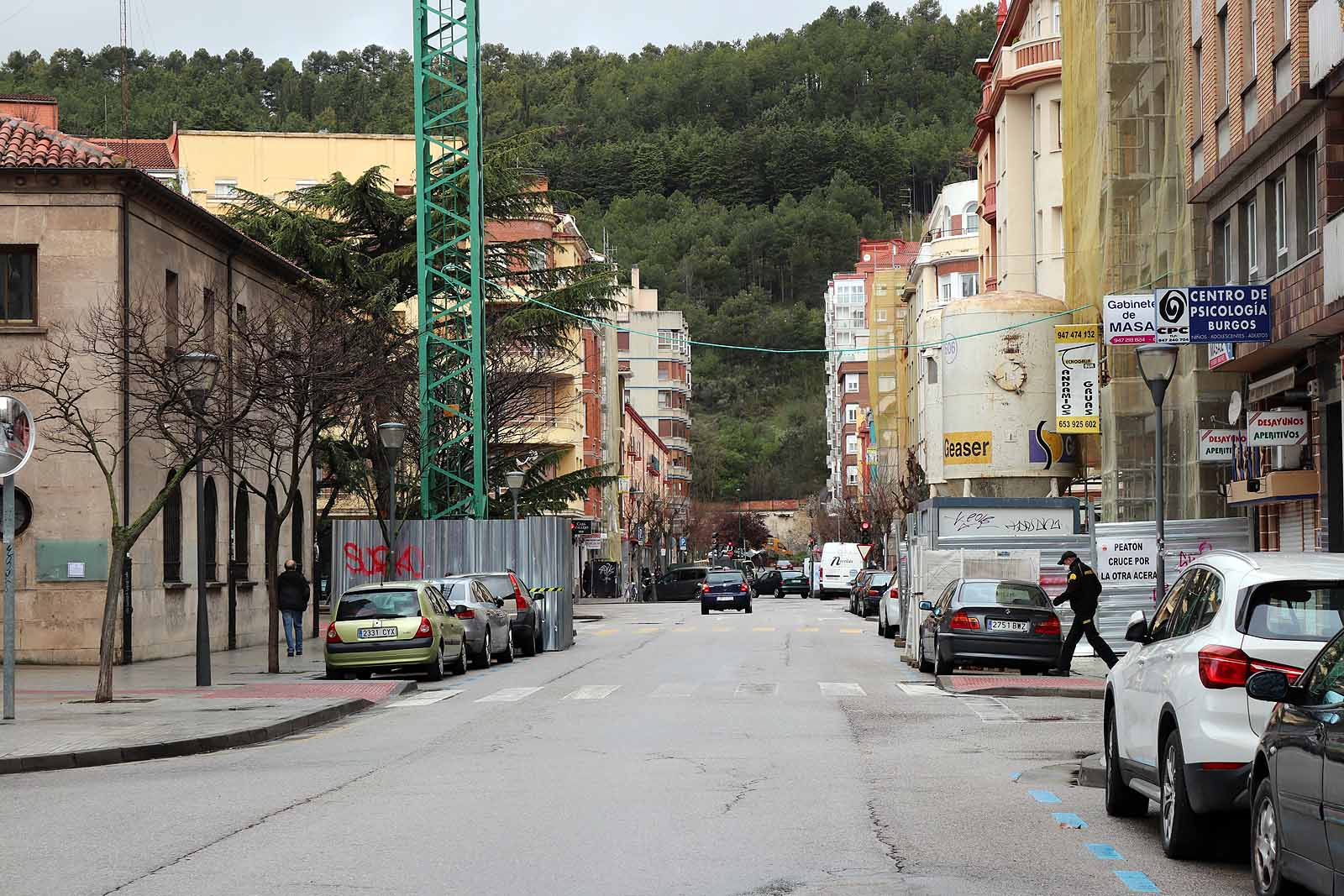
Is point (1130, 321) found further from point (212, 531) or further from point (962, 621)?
point (212, 531)

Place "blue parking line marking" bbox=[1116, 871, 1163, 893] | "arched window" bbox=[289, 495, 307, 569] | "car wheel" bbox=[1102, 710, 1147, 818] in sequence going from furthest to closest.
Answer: "arched window" bbox=[289, 495, 307, 569] → "car wheel" bbox=[1102, 710, 1147, 818] → "blue parking line marking" bbox=[1116, 871, 1163, 893]

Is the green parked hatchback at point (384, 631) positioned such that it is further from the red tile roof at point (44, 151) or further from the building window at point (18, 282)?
the red tile roof at point (44, 151)

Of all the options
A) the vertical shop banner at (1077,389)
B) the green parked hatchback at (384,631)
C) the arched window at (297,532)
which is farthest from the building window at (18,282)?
the vertical shop banner at (1077,389)

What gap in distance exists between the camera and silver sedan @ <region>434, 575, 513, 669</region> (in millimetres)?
29547

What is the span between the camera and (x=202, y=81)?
88.1 m

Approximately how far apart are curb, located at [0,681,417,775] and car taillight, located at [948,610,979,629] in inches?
379

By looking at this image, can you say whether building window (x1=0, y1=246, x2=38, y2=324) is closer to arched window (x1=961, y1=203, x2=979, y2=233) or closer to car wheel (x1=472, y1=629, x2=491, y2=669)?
car wheel (x1=472, y1=629, x2=491, y2=669)

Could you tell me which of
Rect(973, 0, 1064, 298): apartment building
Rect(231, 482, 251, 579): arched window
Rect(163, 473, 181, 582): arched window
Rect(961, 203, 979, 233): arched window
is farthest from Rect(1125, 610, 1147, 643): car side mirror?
Rect(961, 203, 979, 233): arched window

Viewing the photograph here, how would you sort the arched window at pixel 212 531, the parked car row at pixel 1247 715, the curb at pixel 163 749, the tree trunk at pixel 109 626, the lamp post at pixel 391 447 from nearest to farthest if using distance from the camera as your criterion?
the parked car row at pixel 1247 715 → the curb at pixel 163 749 → the tree trunk at pixel 109 626 → the lamp post at pixel 391 447 → the arched window at pixel 212 531

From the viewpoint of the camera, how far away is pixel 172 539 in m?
32.2

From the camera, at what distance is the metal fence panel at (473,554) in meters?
36.6

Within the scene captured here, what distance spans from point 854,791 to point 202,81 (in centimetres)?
8164

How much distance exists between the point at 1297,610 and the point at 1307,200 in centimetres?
1584

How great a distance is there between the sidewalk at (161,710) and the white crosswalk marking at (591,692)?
7.91ft
